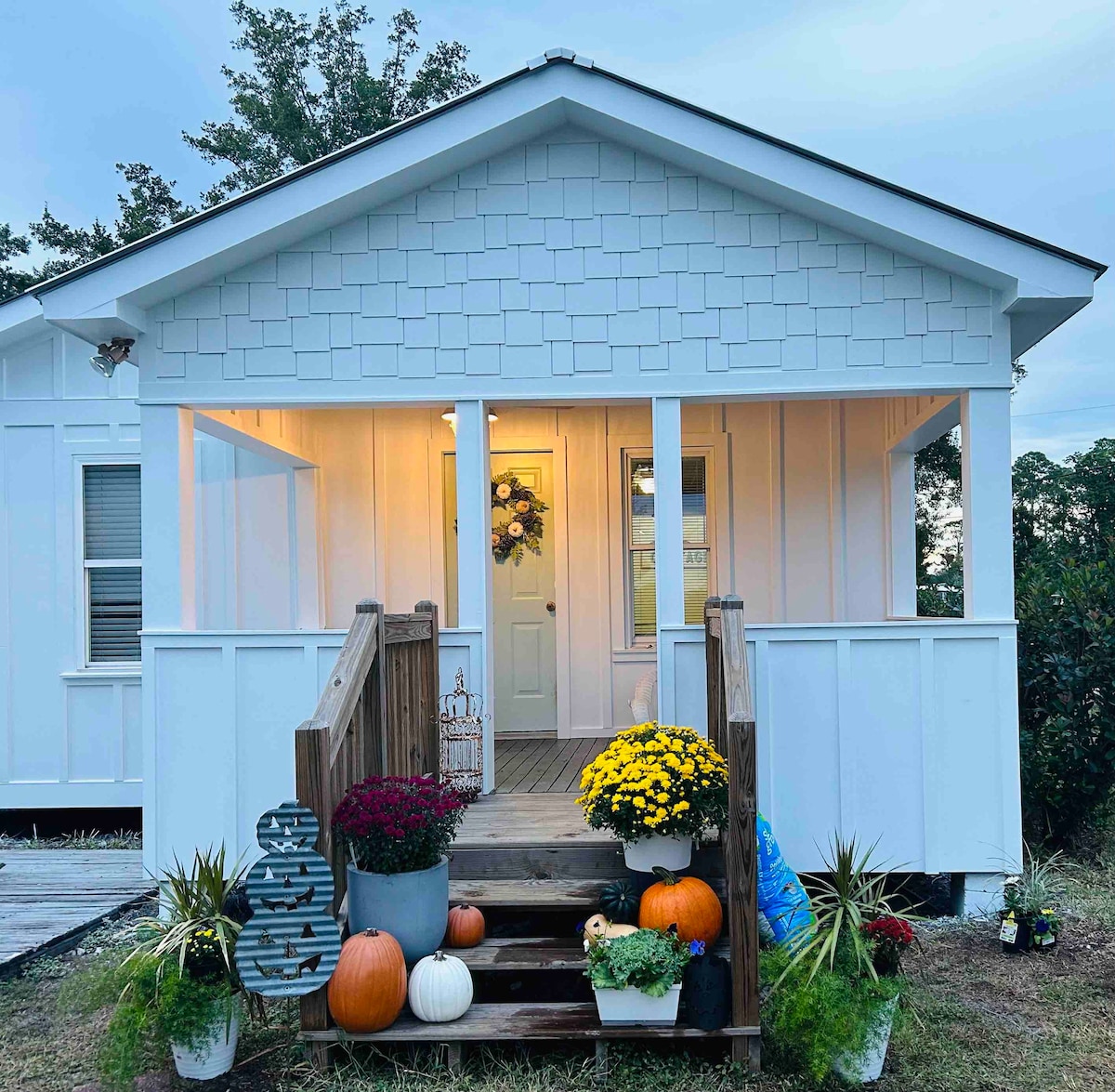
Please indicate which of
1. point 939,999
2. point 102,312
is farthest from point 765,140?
point 939,999

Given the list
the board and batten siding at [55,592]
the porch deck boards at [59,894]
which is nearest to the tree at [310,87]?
the board and batten siding at [55,592]

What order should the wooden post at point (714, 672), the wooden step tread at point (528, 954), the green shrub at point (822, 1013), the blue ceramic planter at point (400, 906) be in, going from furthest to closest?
the wooden post at point (714, 672) < the wooden step tread at point (528, 954) < the blue ceramic planter at point (400, 906) < the green shrub at point (822, 1013)

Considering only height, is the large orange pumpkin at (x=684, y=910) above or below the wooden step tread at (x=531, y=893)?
above

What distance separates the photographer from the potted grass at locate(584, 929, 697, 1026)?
10.3 feet

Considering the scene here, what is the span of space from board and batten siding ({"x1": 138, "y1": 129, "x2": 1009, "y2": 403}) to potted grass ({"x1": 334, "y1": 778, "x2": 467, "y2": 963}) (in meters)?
2.27

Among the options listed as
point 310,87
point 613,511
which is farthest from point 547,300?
point 310,87

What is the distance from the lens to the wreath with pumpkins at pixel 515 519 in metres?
7.07

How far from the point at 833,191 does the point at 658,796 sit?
295cm

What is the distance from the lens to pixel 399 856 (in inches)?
→ 132

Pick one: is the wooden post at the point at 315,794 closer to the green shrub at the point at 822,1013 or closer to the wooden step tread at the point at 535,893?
the wooden step tread at the point at 535,893

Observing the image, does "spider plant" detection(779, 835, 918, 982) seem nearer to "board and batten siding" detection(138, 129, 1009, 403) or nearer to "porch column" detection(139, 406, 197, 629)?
"board and batten siding" detection(138, 129, 1009, 403)

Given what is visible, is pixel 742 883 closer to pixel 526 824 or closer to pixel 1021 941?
pixel 526 824

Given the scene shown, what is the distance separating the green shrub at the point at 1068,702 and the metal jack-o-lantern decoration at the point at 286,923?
431 centimetres

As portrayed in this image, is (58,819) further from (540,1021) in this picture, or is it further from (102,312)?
(540,1021)
